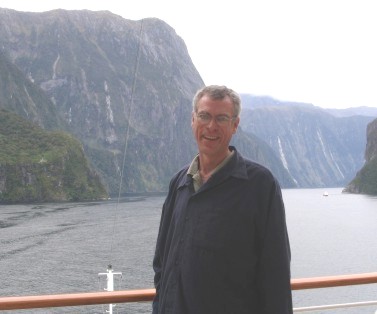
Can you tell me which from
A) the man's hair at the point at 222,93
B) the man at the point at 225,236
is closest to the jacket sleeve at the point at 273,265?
the man at the point at 225,236

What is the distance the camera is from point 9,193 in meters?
106

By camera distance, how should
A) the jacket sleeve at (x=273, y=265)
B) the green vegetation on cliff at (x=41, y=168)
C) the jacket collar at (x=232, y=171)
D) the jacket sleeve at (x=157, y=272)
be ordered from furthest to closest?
the green vegetation on cliff at (x=41, y=168)
the jacket sleeve at (x=157, y=272)
the jacket collar at (x=232, y=171)
the jacket sleeve at (x=273, y=265)

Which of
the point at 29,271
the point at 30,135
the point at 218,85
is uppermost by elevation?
the point at 30,135

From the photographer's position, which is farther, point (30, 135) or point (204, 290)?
point (30, 135)

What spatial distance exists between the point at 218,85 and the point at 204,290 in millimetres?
725

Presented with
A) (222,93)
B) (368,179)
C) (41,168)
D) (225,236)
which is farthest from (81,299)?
(368,179)

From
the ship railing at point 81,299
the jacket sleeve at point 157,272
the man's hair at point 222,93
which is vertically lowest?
the ship railing at point 81,299

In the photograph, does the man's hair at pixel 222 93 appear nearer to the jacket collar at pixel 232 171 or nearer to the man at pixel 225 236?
the man at pixel 225 236

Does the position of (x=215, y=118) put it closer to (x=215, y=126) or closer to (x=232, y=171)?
(x=215, y=126)

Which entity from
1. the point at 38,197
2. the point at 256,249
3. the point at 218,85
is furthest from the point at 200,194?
the point at 38,197

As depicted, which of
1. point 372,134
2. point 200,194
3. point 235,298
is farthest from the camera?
point 372,134

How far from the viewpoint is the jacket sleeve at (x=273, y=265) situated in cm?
167

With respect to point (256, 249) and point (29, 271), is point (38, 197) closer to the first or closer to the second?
point (29, 271)

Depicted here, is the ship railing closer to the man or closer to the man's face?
the man
